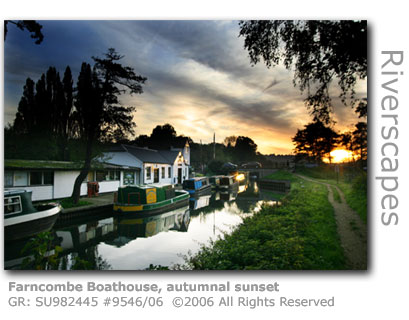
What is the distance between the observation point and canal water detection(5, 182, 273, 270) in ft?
14.3

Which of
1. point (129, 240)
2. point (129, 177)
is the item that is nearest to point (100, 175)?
point (129, 177)

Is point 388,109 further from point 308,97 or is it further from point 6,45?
point 6,45

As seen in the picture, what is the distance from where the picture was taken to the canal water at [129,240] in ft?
14.3

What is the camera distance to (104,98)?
558cm

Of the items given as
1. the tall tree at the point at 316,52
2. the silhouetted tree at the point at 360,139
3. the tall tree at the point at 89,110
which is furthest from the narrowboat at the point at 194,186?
the silhouetted tree at the point at 360,139

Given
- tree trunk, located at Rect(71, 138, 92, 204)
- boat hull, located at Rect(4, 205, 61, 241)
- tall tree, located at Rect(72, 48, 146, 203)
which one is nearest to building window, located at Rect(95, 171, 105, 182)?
tree trunk, located at Rect(71, 138, 92, 204)

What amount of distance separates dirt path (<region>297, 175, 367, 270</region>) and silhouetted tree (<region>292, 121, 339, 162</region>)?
1.28 m

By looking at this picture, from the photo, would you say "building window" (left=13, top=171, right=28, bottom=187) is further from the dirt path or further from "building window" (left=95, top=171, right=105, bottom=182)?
the dirt path

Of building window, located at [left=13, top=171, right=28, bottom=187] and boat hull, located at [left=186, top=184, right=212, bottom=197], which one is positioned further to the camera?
boat hull, located at [left=186, top=184, right=212, bottom=197]

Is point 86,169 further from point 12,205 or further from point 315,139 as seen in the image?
point 315,139

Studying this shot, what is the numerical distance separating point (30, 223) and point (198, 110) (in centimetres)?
448
